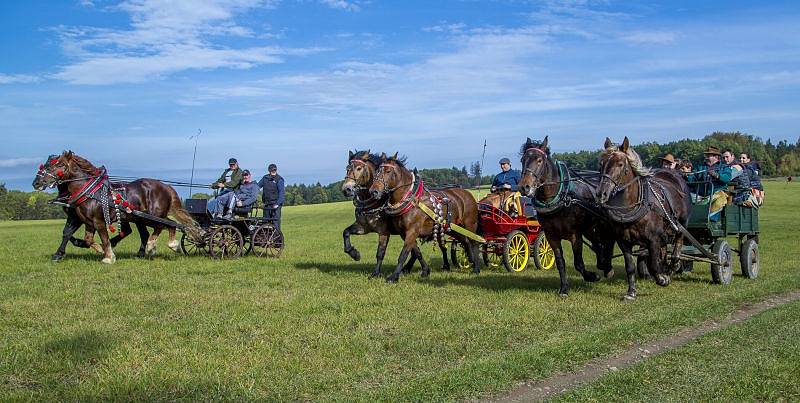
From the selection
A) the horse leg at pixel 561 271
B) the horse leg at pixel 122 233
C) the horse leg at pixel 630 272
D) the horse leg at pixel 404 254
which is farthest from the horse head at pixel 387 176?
the horse leg at pixel 122 233

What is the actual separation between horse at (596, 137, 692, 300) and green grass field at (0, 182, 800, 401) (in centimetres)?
71

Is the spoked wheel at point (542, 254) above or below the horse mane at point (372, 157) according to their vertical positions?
below

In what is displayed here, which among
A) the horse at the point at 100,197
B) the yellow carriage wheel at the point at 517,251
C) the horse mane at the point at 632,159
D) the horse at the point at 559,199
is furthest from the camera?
the horse at the point at 100,197

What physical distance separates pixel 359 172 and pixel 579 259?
409cm

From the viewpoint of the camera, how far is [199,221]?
16000 millimetres

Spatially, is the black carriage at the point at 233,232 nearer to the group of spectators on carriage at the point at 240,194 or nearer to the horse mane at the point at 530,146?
the group of spectators on carriage at the point at 240,194

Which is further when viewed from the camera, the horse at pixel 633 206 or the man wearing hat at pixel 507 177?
the man wearing hat at pixel 507 177

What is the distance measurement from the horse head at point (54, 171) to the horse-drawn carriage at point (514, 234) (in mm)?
8210

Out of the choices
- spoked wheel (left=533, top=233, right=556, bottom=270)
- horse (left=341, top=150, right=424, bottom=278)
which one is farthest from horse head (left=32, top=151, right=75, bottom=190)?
spoked wheel (left=533, top=233, right=556, bottom=270)

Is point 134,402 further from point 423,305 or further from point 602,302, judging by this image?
point 602,302

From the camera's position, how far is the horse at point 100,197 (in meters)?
14.0

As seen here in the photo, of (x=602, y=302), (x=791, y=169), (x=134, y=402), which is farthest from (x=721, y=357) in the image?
(x=791, y=169)

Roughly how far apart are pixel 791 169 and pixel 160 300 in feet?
297

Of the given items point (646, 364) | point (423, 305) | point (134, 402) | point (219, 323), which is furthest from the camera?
point (423, 305)
